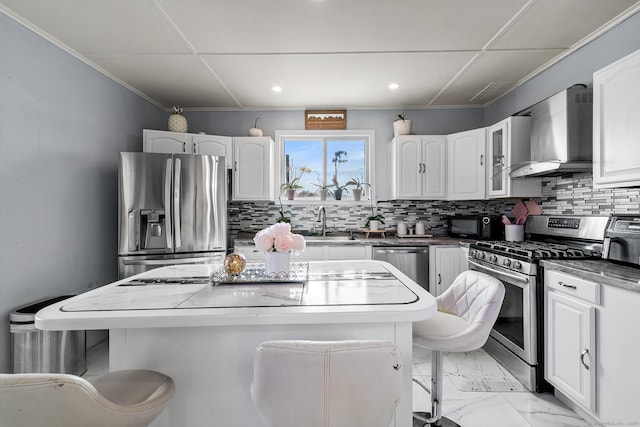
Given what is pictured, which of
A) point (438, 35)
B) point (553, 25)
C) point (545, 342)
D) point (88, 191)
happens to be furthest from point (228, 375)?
point (553, 25)

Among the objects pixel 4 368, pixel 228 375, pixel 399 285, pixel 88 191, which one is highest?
pixel 88 191

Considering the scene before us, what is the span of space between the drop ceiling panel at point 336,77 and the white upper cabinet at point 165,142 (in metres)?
0.78

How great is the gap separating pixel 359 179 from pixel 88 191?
290cm

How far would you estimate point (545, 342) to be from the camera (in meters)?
2.14

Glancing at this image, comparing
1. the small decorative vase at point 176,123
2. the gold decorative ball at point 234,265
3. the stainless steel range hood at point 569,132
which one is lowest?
the gold decorative ball at point 234,265

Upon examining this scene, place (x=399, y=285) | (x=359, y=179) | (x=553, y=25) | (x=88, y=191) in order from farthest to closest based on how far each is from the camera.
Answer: (x=359, y=179) → (x=88, y=191) → (x=553, y=25) → (x=399, y=285)

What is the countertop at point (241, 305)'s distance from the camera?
3.60 ft

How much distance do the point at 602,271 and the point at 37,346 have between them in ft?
11.5

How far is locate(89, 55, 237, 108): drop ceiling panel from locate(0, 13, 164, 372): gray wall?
223 millimetres

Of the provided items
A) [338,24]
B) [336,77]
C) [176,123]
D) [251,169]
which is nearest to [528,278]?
[338,24]

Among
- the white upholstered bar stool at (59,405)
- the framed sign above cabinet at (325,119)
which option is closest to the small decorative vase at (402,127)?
the framed sign above cabinet at (325,119)

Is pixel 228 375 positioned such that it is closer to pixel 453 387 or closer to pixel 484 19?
pixel 453 387

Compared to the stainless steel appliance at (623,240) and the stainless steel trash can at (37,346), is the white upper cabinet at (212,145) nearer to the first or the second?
the stainless steel trash can at (37,346)

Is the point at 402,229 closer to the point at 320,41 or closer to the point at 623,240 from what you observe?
the point at 623,240
